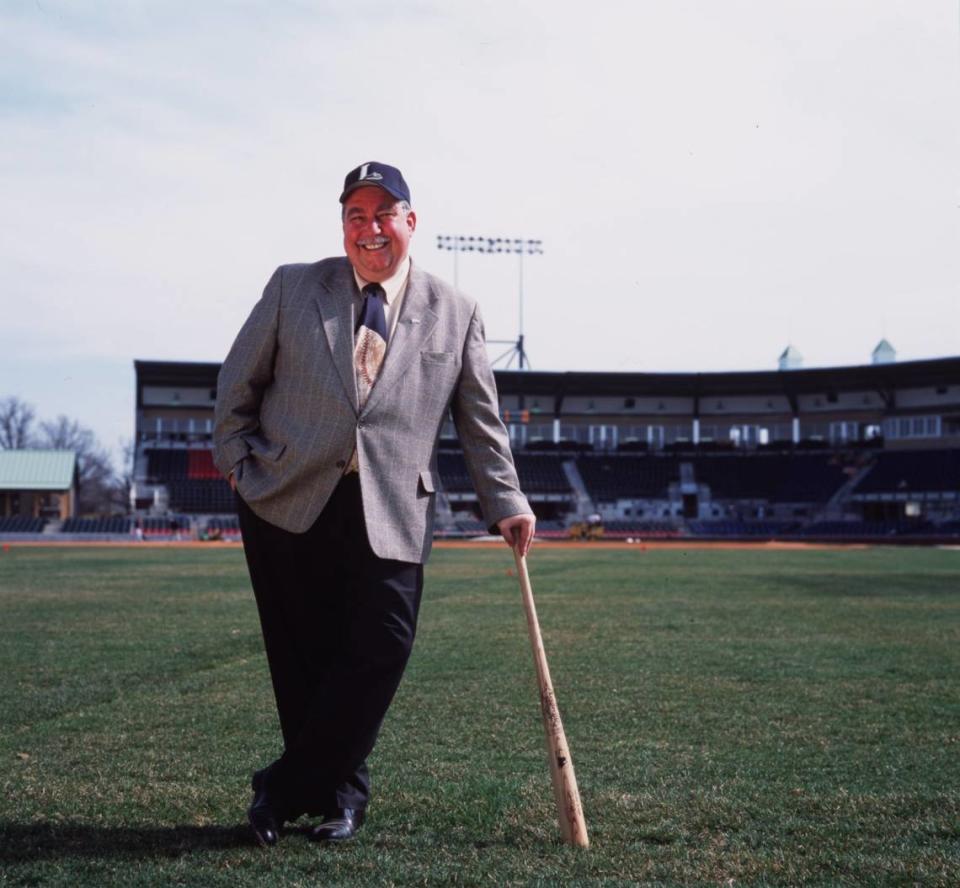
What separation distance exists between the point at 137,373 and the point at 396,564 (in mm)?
68125

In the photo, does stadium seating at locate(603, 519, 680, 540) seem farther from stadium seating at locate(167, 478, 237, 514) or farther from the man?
the man

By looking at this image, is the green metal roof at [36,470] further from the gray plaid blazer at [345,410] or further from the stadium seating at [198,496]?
A: the gray plaid blazer at [345,410]

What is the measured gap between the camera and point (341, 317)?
157 inches

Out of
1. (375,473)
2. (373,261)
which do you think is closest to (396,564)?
(375,473)

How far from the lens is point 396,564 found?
3826 mm

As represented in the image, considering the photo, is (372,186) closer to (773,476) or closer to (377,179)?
(377,179)

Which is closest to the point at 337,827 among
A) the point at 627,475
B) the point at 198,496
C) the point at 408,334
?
the point at 408,334

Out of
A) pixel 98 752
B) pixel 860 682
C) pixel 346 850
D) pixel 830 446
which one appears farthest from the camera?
pixel 830 446

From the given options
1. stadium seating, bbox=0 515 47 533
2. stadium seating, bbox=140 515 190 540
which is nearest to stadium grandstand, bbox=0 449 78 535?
stadium seating, bbox=0 515 47 533

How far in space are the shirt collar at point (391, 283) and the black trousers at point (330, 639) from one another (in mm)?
691

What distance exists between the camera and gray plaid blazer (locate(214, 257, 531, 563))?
12.5 ft

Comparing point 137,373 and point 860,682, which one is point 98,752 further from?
point 137,373

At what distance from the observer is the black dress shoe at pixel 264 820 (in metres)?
3.72

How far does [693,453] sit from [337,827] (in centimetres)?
6804
